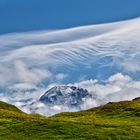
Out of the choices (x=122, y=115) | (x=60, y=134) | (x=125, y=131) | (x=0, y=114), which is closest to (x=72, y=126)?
(x=60, y=134)

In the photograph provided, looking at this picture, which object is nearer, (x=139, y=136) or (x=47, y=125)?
(x=139, y=136)

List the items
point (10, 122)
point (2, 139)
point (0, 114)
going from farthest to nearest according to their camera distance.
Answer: point (0, 114) → point (10, 122) → point (2, 139)

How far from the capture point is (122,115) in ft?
451

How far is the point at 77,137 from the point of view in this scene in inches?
3393

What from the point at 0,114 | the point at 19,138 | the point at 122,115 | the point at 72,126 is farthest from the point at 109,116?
the point at 19,138

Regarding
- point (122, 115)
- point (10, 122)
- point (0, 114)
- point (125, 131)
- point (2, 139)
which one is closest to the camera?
point (2, 139)

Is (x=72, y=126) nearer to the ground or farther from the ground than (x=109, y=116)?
nearer to the ground

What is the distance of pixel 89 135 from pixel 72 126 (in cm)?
685

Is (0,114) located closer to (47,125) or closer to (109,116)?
(47,125)

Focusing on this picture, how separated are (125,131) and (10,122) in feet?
82.9

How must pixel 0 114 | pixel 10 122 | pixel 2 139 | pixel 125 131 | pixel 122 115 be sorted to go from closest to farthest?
pixel 2 139 → pixel 125 131 → pixel 10 122 → pixel 0 114 → pixel 122 115

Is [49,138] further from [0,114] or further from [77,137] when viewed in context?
[0,114]

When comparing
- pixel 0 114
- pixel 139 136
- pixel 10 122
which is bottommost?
pixel 139 136

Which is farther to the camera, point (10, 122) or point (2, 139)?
point (10, 122)
